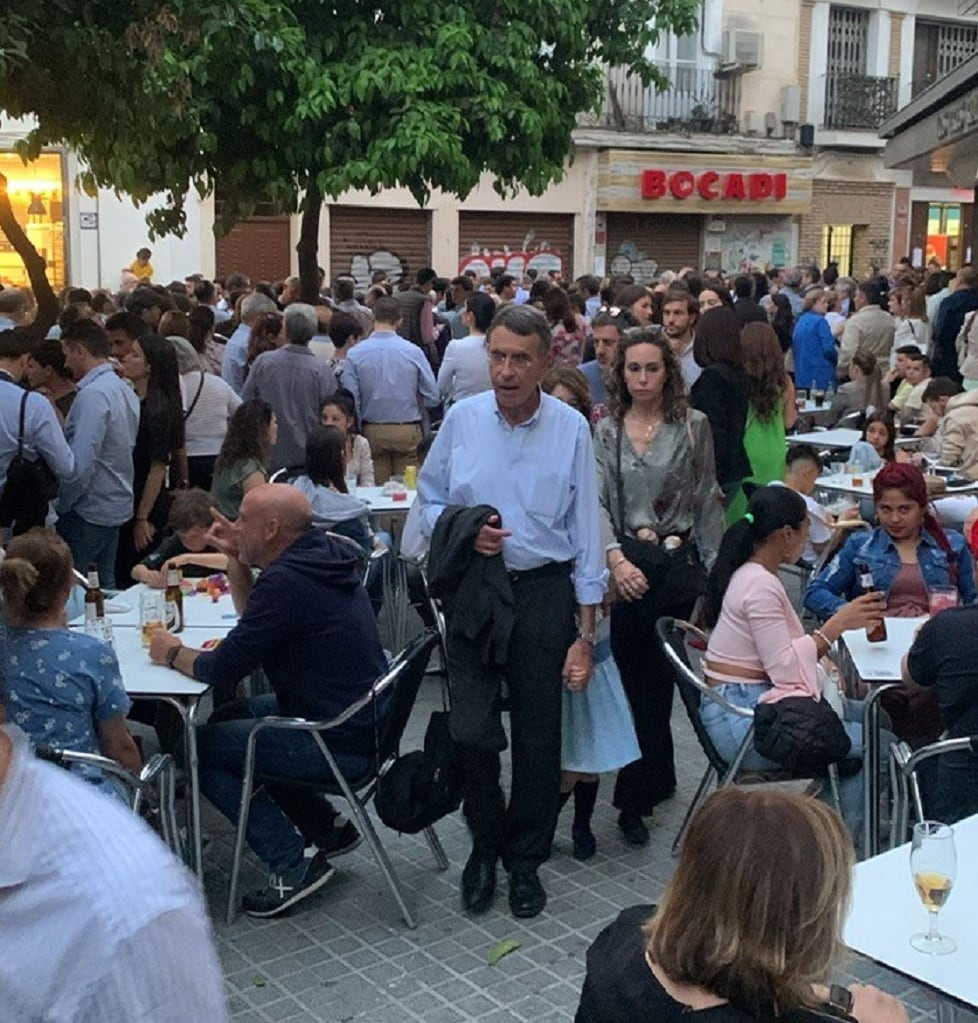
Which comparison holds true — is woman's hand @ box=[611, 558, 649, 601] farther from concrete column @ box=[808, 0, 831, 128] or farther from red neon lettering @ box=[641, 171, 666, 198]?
concrete column @ box=[808, 0, 831, 128]

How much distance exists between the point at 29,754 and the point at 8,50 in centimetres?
470

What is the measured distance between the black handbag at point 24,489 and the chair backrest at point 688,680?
3164 mm

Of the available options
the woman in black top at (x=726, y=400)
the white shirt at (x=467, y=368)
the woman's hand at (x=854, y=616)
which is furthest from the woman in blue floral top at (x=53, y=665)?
the white shirt at (x=467, y=368)

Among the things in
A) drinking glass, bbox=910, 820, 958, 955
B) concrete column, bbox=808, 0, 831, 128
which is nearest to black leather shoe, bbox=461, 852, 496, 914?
drinking glass, bbox=910, 820, 958, 955

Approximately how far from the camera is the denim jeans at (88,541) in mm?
7160

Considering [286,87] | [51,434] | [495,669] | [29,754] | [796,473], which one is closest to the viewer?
[29,754]

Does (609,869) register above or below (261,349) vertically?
below

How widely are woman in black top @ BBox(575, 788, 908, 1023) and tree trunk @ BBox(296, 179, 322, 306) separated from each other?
9.42 m

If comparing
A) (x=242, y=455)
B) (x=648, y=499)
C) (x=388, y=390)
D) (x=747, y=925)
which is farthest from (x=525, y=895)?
(x=388, y=390)

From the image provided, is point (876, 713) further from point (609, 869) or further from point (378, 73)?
point (378, 73)

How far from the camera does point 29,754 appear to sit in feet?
5.44

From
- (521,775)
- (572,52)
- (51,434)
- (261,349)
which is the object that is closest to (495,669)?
(521,775)

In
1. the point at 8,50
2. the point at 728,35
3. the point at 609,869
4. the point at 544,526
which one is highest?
the point at 728,35

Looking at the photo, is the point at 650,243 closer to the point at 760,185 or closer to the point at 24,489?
the point at 760,185
